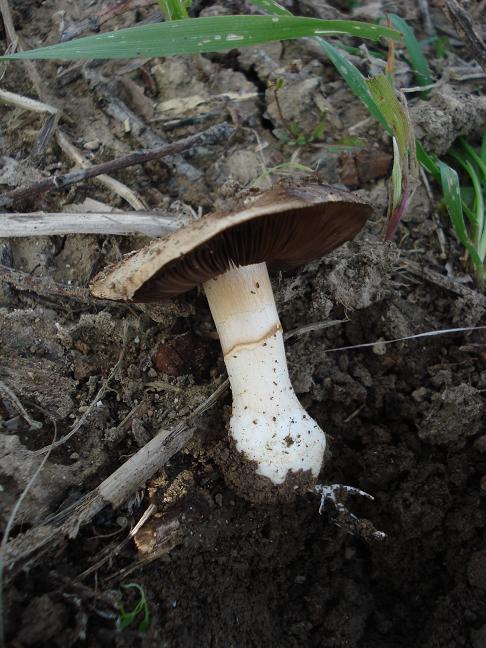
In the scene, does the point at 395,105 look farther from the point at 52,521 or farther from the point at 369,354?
the point at 52,521

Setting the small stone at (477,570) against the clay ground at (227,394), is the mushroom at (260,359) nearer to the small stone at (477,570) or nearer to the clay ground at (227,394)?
the clay ground at (227,394)

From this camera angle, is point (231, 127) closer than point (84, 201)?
No

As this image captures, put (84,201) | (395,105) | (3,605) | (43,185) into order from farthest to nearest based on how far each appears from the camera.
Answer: (84,201) → (43,185) → (395,105) → (3,605)

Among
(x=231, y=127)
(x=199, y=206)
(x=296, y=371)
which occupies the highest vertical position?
(x=231, y=127)

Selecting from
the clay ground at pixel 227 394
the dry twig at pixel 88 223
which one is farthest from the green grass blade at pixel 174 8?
the dry twig at pixel 88 223

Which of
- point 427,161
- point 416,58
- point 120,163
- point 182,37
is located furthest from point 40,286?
point 416,58

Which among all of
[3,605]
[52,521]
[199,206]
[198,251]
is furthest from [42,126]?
[3,605]

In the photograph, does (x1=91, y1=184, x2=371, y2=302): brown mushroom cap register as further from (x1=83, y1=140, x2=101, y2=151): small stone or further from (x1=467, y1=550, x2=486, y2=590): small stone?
(x1=467, y1=550, x2=486, y2=590): small stone

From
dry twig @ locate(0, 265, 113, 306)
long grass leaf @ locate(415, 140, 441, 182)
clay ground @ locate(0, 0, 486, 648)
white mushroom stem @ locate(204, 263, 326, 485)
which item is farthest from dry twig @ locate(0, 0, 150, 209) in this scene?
long grass leaf @ locate(415, 140, 441, 182)
